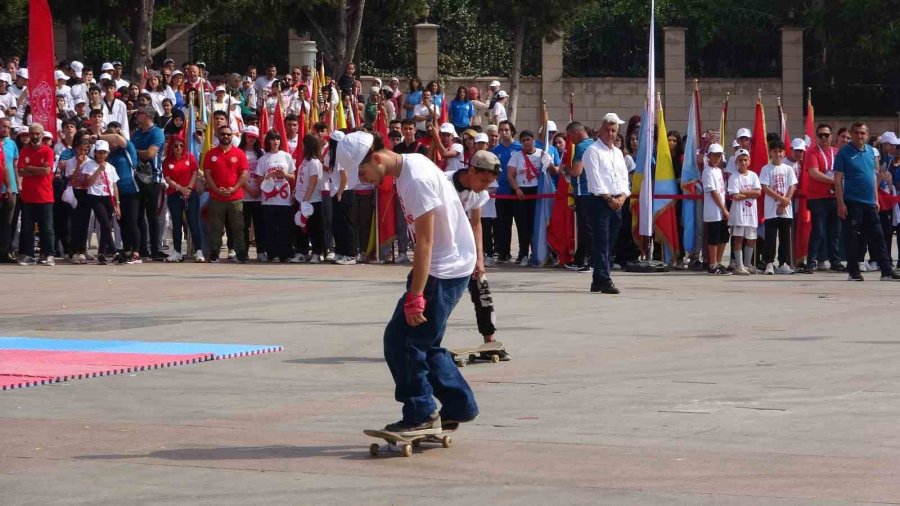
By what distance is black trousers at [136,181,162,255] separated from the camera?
2064 cm

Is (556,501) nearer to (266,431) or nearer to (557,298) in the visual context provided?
(266,431)

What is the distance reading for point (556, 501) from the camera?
6.60 metres

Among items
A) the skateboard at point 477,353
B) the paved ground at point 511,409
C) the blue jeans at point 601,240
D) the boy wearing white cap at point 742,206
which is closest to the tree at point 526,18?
the boy wearing white cap at point 742,206

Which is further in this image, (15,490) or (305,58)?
(305,58)

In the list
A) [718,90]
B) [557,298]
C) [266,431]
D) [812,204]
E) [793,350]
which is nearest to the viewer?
[266,431]

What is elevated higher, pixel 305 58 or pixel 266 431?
pixel 305 58

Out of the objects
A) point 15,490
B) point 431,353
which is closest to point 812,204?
point 431,353

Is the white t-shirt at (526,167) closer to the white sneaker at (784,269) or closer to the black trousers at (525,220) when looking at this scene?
the black trousers at (525,220)

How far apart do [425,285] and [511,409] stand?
5.07ft

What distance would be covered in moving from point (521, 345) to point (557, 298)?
3.75m

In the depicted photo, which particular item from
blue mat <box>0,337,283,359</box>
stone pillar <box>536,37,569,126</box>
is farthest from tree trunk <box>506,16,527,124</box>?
blue mat <box>0,337,283,359</box>

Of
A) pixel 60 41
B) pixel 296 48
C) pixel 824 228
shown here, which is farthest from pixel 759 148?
pixel 60 41

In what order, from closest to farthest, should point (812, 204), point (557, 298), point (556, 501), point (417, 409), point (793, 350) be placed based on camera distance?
point (556, 501), point (417, 409), point (793, 350), point (557, 298), point (812, 204)

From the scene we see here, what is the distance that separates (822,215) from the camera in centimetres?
1952
